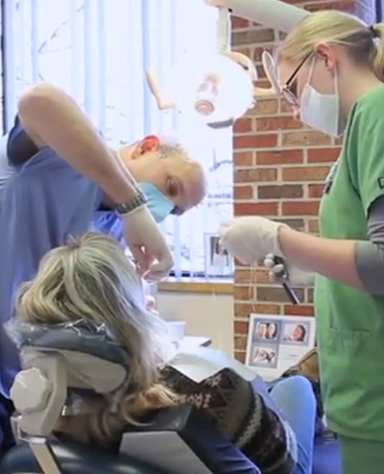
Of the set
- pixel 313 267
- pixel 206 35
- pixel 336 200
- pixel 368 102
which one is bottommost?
pixel 313 267

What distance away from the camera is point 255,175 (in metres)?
3.04

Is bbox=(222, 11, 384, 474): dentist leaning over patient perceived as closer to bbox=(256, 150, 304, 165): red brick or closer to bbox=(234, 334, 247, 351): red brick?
bbox=(256, 150, 304, 165): red brick

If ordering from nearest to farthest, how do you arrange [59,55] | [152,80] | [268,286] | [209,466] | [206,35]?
[209,466] → [152,80] → [268,286] → [206,35] → [59,55]

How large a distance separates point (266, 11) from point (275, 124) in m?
1.06

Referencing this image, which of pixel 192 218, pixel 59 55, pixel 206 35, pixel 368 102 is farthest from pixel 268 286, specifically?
pixel 368 102

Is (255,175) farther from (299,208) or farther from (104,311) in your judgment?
(104,311)

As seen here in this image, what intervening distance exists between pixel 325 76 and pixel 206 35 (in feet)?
5.78

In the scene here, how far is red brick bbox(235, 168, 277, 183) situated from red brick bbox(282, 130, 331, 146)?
0.39 ft

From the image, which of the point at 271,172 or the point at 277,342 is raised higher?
the point at 271,172

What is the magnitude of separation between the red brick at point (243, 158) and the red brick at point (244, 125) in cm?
8

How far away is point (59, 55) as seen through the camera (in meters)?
3.60

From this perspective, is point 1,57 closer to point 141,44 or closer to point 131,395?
point 141,44

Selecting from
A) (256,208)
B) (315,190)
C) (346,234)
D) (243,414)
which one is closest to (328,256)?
(346,234)

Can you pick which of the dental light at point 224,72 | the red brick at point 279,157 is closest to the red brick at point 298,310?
the red brick at point 279,157
